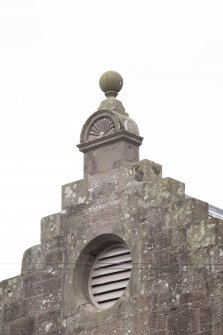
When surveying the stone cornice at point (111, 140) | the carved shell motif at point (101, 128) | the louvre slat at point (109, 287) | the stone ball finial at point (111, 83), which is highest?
the stone ball finial at point (111, 83)

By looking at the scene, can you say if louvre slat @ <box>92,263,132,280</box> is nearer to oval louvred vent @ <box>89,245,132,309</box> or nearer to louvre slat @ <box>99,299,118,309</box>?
oval louvred vent @ <box>89,245,132,309</box>

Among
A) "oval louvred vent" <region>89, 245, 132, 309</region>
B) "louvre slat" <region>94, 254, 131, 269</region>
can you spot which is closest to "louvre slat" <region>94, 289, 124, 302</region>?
"oval louvred vent" <region>89, 245, 132, 309</region>

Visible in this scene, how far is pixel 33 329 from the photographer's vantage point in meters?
29.4

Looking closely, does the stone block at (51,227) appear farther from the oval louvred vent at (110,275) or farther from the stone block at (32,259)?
the oval louvred vent at (110,275)

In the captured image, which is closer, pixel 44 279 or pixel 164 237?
pixel 164 237

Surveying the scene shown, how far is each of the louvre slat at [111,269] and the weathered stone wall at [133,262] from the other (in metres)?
0.25

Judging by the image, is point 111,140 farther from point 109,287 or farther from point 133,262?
point 109,287

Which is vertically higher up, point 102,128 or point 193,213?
point 102,128

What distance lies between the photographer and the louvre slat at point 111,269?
93.0 ft

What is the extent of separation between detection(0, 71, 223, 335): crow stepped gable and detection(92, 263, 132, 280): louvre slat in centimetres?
2

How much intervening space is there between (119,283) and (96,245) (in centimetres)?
100

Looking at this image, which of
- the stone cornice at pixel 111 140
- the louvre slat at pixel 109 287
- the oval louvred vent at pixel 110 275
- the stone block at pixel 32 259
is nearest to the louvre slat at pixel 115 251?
the oval louvred vent at pixel 110 275

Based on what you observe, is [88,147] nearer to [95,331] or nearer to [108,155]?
[108,155]

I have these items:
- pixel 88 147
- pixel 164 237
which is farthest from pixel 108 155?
pixel 164 237
